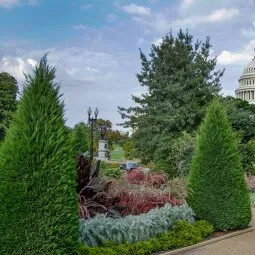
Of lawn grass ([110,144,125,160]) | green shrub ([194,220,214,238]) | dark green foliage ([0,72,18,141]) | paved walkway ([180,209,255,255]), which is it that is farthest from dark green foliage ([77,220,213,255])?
lawn grass ([110,144,125,160])

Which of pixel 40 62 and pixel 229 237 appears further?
pixel 229 237

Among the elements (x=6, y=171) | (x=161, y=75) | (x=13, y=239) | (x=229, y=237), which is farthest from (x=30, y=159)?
(x=161, y=75)

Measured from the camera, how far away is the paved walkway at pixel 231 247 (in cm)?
755

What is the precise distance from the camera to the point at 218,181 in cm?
954

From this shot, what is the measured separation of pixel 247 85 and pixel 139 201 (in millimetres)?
93227

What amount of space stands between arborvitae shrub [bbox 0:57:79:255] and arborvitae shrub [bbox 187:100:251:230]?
4.53 m

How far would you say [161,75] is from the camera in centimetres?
2850

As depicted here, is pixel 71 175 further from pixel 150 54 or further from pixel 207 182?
pixel 150 54

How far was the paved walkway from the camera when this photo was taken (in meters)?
7.55

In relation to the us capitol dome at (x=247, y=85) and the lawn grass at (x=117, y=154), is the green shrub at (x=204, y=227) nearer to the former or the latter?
the lawn grass at (x=117, y=154)

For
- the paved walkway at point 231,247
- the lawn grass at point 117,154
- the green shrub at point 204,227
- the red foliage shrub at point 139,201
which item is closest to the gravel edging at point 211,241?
the paved walkway at point 231,247

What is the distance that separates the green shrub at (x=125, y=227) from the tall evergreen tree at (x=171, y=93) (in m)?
17.8

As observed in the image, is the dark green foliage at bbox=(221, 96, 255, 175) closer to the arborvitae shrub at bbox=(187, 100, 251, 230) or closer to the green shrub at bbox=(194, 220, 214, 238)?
the arborvitae shrub at bbox=(187, 100, 251, 230)

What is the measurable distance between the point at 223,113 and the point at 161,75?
61.4 ft
